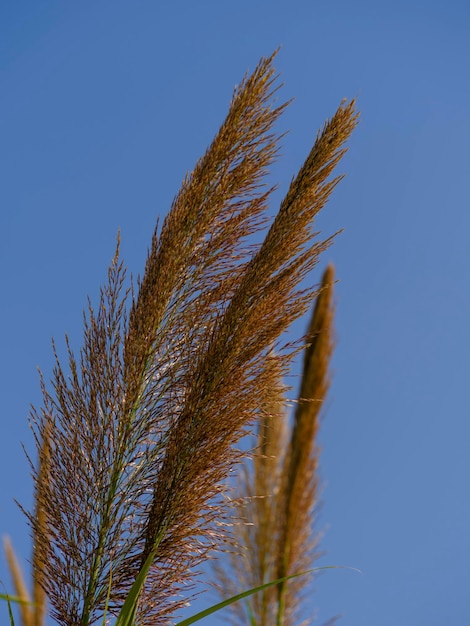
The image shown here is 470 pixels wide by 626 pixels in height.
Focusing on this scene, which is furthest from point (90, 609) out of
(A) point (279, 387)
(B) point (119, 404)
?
(A) point (279, 387)

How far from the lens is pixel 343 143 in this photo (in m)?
2.12

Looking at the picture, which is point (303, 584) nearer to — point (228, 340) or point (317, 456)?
point (317, 456)

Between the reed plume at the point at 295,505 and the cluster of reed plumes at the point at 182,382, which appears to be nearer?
the cluster of reed plumes at the point at 182,382

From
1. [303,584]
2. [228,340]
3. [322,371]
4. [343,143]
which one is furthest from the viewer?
[303,584]

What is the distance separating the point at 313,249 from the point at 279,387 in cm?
38

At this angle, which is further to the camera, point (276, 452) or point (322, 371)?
point (276, 452)

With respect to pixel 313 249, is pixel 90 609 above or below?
below

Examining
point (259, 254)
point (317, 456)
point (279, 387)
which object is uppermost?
point (259, 254)

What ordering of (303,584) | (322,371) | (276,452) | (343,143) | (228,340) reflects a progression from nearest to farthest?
1. (228,340)
2. (343,143)
3. (322,371)
4. (303,584)
5. (276,452)

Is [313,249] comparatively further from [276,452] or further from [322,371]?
[276,452]

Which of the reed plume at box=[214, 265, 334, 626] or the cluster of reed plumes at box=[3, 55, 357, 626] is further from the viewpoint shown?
the reed plume at box=[214, 265, 334, 626]

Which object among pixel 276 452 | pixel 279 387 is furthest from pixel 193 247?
pixel 276 452

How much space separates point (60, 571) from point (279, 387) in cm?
75

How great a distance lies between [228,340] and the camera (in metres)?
1.99
